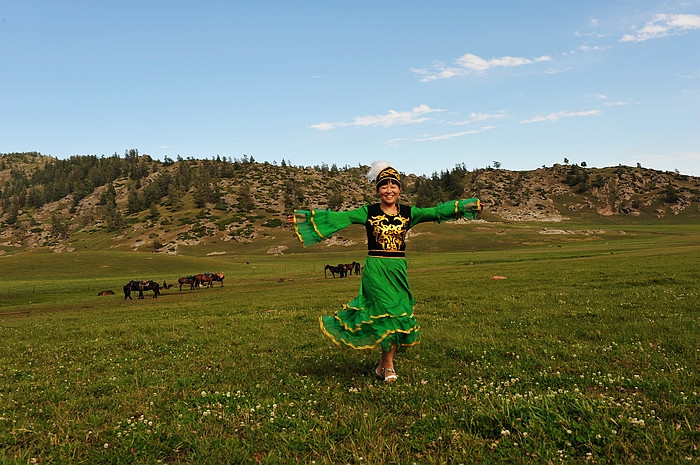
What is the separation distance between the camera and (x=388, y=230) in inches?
362

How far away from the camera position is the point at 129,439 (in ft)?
20.1

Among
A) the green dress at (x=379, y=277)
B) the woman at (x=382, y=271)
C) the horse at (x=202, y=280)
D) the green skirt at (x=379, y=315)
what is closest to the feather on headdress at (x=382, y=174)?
the woman at (x=382, y=271)

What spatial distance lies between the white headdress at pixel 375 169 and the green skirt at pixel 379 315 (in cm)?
222

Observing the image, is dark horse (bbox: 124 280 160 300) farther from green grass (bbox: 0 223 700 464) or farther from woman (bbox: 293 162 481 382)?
woman (bbox: 293 162 481 382)

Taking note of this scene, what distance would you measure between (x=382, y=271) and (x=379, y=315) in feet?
3.32

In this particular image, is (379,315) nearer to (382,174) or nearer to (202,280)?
(382,174)

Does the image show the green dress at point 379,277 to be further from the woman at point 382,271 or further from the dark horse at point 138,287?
the dark horse at point 138,287

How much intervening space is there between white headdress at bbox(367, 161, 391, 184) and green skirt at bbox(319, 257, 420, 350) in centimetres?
222

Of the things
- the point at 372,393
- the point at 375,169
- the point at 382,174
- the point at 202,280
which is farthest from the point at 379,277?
the point at 202,280

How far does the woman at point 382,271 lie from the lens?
845 centimetres

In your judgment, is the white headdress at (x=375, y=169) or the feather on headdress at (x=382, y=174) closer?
the feather on headdress at (x=382, y=174)

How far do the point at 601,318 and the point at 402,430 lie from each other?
10.7 m

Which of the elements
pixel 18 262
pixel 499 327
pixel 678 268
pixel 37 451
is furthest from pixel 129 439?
pixel 18 262

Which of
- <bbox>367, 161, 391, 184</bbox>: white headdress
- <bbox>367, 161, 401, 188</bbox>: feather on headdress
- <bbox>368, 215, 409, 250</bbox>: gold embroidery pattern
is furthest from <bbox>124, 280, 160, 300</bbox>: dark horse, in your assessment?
<bbox>368, 215, 409, 250</bbox>: gold embroidery pattern
